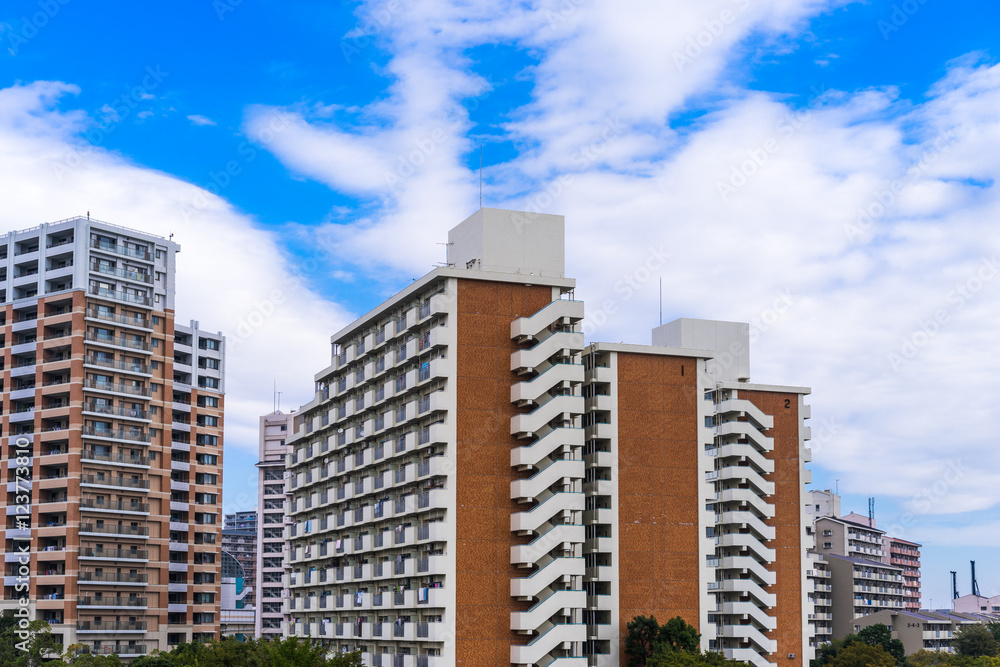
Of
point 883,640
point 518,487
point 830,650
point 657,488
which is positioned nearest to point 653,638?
point 657,488

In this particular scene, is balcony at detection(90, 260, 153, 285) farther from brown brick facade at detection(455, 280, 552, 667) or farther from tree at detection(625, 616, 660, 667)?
tree at detection(625, 616, 660, 667)

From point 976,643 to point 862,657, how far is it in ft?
150

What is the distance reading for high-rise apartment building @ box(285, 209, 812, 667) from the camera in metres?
80.2

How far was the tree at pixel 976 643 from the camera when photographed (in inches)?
6314

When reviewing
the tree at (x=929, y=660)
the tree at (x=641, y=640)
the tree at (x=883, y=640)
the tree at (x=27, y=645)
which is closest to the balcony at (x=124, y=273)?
the tree at (x=27, y=645)

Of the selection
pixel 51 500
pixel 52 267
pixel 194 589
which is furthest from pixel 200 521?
pixel 52 267

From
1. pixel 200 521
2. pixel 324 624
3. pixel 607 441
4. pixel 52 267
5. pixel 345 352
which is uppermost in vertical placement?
pixel 52 267

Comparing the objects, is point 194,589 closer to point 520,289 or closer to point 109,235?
point 109,235

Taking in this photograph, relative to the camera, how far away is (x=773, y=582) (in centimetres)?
11281

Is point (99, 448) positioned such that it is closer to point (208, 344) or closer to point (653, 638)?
point (208, 344)

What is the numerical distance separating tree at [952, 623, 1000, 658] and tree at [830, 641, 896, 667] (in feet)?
130

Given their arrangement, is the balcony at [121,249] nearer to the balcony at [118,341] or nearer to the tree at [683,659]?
the balcony at [118,341]

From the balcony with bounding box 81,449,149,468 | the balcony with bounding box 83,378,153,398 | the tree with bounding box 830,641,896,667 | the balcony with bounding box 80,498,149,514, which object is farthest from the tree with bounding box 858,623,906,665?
the balcony with bounding box 83,378,153,398

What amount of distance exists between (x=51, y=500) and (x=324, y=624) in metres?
41.8
